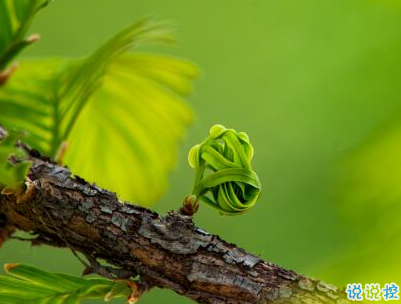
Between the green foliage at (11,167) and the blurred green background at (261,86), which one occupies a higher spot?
the blurred green background at (261,86)

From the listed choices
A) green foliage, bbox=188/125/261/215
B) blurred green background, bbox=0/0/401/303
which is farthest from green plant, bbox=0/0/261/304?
blurred green background, bbox=0/0/401/303

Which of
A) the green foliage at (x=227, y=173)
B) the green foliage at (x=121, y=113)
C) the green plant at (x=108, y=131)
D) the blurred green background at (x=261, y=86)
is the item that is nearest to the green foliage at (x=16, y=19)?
the green plant at (x=108, y=131)

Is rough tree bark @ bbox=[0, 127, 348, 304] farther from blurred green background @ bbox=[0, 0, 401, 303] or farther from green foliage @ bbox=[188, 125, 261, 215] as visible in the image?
blurred green background @ bbox=[0, 0, 401, 303]

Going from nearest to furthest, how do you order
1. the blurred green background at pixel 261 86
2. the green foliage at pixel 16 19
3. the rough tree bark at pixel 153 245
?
the rough tree bark at pixel 153 245
the green foliage at pixel 16 19
the blurred green background at pixel 261 86

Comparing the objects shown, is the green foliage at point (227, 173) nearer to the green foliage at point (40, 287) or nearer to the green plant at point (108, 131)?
the green plant at point (108, 131)

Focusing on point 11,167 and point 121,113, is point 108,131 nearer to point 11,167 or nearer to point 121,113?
point 121,113

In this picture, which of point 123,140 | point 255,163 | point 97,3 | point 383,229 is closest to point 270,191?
point 255,163
